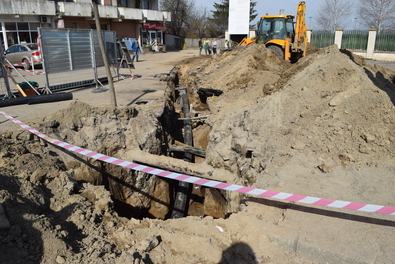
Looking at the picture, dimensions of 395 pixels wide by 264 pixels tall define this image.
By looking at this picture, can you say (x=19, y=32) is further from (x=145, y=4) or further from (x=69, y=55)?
(x=69, y=55)

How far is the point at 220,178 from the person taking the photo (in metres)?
6.30

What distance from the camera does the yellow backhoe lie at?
13633 mm

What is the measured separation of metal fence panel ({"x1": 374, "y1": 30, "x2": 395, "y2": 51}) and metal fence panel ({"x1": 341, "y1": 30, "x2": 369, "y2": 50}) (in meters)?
0.88

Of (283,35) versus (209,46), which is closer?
(283,35)

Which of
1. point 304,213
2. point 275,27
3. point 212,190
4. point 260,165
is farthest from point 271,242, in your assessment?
point 275,27

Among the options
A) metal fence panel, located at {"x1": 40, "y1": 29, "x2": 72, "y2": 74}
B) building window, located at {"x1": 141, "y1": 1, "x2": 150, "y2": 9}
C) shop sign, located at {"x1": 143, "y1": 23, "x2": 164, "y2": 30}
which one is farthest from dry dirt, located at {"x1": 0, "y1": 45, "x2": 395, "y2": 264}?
building window, located at {"x1": 141, "y1": 1, "x2": 150, "y2": 9}

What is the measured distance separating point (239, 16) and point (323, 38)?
7674 millimetres

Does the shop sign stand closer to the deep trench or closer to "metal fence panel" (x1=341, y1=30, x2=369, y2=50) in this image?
"metal fence panel" (x1=341, y1=30, x2=369, y2=50)

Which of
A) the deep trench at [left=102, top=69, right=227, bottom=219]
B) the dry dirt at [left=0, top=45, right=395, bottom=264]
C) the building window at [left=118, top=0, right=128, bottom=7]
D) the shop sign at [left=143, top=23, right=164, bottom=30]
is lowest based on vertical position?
the deep trench at [left=102, top=69, right=227, bottom=219]

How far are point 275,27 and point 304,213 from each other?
43.1 ft

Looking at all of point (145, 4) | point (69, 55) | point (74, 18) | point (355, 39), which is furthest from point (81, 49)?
point (145, 4)

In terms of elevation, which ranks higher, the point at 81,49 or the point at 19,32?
the point at 19,32

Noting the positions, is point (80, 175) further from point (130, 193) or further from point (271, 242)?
point (271, 242)

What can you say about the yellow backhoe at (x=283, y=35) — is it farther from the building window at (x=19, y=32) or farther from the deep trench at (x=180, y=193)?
the building window at (x=19, y=32)
